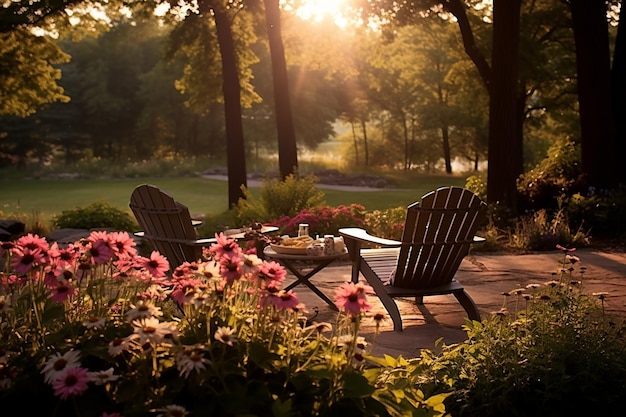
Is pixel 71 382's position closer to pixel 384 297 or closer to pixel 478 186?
pixel 384 297

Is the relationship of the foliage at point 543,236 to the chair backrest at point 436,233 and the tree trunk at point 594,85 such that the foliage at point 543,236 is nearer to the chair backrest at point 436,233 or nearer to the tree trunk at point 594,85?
the tree trunk at point 594,85

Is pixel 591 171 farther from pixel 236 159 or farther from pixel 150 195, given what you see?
pixel 150 195

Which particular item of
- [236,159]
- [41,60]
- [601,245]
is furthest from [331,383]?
[41,60]

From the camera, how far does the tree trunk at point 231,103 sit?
15352mm

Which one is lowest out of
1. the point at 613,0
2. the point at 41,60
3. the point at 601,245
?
the point at 601,245

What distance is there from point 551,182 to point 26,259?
1105 cm

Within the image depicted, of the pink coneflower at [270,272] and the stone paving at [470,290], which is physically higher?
the pink coneflower at [270,272]

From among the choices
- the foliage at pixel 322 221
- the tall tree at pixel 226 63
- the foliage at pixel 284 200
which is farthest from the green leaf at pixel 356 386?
the tall tree at pixel 226 63

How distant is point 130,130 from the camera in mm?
47938

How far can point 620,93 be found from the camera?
13.2 m

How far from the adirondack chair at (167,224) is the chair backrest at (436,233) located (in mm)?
1381

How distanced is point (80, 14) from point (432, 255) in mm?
13082

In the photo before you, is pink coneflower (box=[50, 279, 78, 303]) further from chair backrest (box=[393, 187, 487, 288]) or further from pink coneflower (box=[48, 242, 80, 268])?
chair backrest (box=[393, 187, 487, 288])

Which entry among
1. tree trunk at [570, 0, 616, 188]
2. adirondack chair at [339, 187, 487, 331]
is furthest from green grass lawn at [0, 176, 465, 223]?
adirondack chair at [339, 187, 487, 331]
